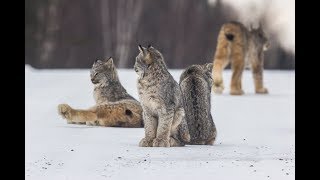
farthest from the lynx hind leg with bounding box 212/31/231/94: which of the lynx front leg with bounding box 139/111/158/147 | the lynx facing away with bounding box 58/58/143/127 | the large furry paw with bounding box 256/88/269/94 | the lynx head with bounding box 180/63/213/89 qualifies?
the lynx front leg with bounding box 139/111/158/147

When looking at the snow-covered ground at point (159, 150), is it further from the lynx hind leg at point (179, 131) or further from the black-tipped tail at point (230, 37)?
the black-tipped tail at point (230, 37)

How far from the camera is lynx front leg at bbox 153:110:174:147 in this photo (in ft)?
20.8

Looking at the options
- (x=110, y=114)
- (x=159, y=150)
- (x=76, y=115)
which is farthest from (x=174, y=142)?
(x=76, y=115)

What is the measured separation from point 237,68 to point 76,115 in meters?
4.46

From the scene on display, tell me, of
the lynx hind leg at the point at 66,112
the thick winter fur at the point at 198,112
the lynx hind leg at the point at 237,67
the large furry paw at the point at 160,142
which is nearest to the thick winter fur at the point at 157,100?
the large furry paw at the point at 160,142

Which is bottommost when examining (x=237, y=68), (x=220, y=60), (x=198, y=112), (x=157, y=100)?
(x=198, y=112)

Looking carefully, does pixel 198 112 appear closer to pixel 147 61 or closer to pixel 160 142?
pixel 160 142

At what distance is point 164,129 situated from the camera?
6.36 meters

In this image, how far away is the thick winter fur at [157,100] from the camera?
20.9ft

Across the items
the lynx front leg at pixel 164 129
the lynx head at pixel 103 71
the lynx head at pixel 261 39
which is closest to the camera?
the lynx front leg at pixel 164 129

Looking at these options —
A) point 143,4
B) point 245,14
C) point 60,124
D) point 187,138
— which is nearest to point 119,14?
point 143,4

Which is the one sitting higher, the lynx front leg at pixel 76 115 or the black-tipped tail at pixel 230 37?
the black-tipped tail at pixel 230 37
